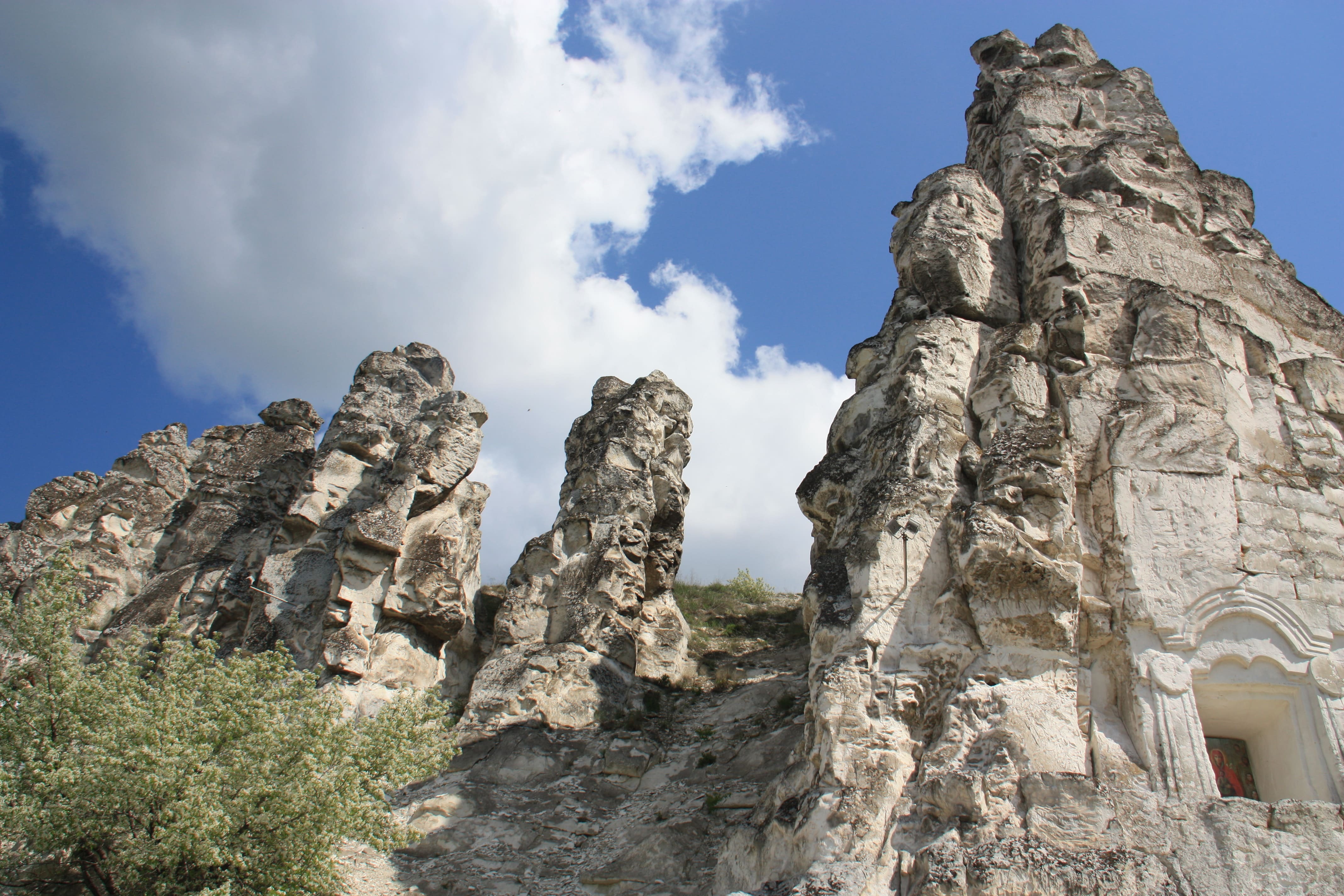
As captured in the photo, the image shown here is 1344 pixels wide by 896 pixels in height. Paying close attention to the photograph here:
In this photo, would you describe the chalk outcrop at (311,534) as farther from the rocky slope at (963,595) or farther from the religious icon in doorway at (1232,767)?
the religious icon in doorway at (1232,767)

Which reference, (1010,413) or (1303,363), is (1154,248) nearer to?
(1303,363)

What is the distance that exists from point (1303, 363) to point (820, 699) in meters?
8.16

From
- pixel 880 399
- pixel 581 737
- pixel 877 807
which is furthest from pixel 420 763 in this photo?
pixel 880 399

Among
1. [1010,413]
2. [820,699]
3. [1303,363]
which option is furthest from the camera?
[1303,363]

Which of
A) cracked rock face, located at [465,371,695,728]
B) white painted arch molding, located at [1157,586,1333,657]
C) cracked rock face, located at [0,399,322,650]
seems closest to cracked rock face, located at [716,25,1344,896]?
white painted arch molding, located at [1157,586,1333,657]

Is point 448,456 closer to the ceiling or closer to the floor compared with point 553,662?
closer to the ceiling

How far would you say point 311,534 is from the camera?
1619cm

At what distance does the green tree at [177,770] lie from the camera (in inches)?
313

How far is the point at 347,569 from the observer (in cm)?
1428

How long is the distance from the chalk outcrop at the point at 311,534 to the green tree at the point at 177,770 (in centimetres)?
244

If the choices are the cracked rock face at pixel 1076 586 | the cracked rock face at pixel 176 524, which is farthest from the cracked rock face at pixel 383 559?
the cracked rock face at pixel 1076 586

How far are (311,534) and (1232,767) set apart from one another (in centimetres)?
1460

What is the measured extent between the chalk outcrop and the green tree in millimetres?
2442

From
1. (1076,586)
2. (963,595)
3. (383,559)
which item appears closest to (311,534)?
(383,559)
